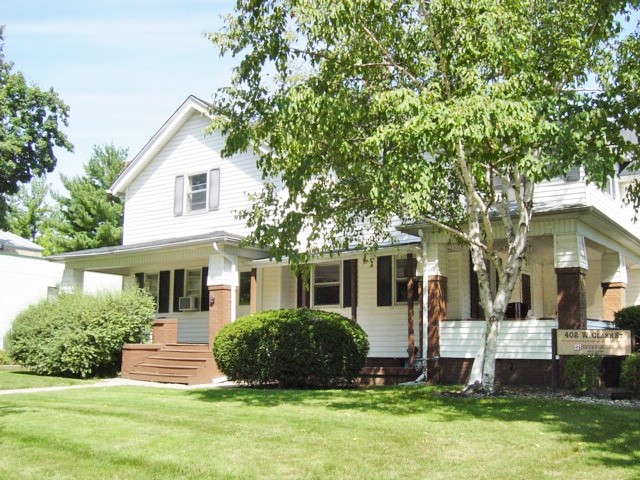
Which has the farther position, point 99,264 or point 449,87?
point 99,264

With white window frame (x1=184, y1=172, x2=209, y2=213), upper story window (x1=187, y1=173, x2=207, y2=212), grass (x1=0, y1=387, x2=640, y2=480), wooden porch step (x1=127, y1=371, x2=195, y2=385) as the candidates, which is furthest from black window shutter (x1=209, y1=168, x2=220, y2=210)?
grass (x1=0, y1=387, x2=640, y2=480)

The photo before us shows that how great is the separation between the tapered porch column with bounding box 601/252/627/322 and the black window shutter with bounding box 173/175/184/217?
12469 millimetres

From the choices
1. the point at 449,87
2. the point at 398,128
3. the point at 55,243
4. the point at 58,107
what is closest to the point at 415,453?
the point at 398,128

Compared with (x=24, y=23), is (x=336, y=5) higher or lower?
lower

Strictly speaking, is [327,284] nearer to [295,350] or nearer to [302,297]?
[302,297]

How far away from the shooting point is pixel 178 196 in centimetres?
2208

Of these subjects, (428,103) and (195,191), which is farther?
(195,191)

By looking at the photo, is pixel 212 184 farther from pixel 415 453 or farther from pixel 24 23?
pixel 415 453

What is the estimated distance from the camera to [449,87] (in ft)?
38.1

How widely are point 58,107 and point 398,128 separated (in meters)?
26.3

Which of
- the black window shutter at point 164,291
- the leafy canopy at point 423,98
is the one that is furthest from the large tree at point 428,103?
the black window shutter at point 164,291

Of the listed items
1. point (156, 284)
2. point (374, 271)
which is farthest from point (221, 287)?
point (156, 284)

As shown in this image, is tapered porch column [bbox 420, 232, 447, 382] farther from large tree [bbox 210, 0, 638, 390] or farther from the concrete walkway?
the concrete walkway

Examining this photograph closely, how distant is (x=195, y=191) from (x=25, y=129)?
46.5 feet
